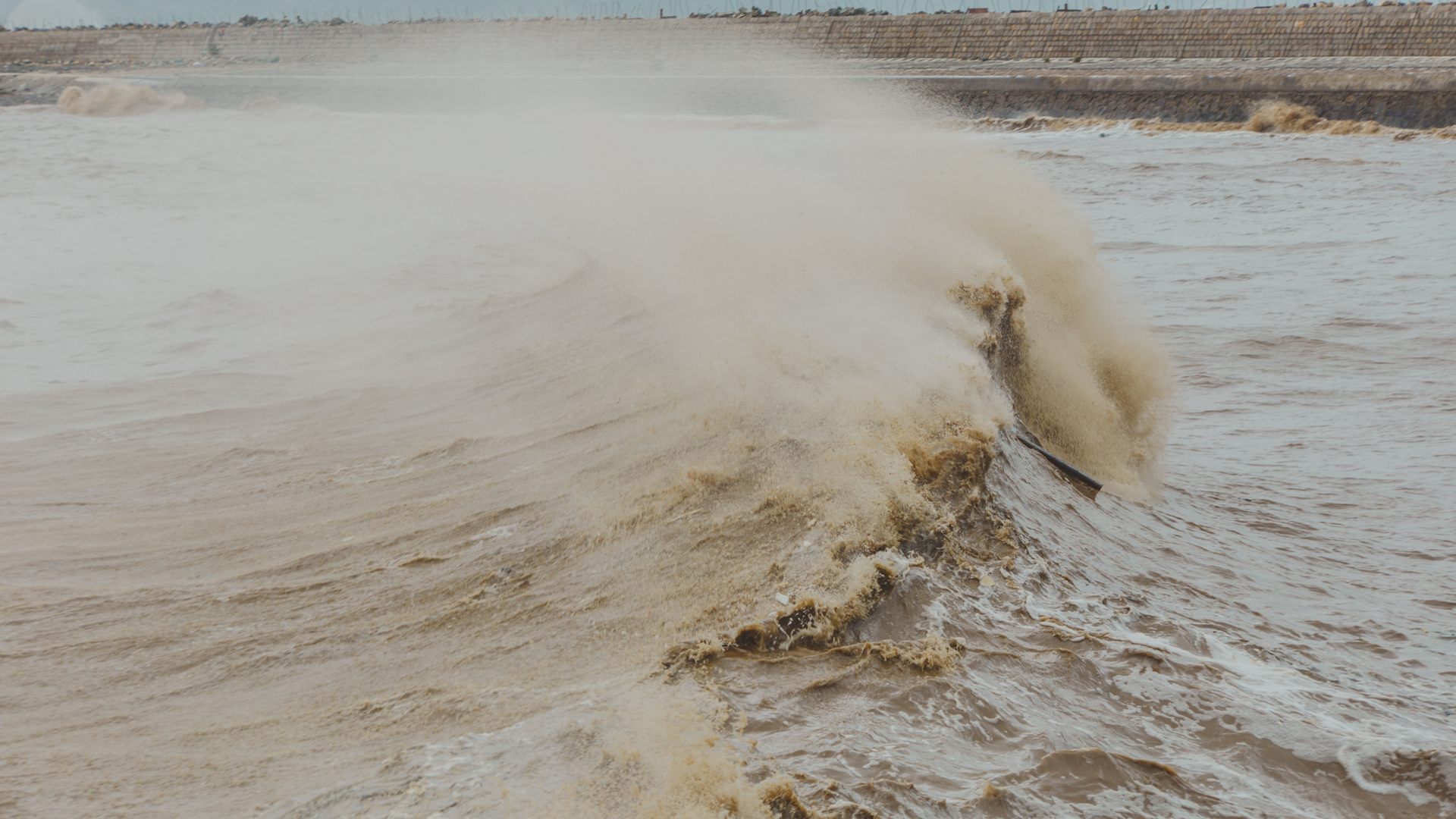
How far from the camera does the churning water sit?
183 centimetres

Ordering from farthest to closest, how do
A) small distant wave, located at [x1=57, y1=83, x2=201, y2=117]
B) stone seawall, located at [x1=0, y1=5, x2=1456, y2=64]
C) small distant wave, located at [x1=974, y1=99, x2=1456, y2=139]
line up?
stone seawall, located at [x1=0, y1=5, x2=1456, y2=64] → small distant wave, located at [x1=57, y1=83, x2=201, y2=117] → small distant wave, located at [x1=974, y1=99, x2=1456, y2=139]

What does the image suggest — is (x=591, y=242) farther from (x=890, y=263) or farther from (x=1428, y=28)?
(x=1428, y=28)

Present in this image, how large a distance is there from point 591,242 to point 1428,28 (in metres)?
29.1

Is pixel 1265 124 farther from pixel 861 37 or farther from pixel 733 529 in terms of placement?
pixel 861 37

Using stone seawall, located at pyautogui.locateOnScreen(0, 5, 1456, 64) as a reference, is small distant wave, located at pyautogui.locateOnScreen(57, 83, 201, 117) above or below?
below

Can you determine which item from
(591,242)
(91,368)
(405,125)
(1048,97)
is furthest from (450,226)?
(1048,97)

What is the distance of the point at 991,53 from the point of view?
107 ft

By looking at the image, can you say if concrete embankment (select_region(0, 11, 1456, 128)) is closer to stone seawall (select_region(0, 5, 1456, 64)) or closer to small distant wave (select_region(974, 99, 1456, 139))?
stone seawall (select_region(0, 5, 1456, 64))

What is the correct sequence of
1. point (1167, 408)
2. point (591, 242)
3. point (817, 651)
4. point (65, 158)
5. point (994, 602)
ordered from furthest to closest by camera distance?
point (65, 158) < point (591, 242) < point (1167, 408) < point (994, 602) < point (817, 651)

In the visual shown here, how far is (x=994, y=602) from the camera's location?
2.40 m

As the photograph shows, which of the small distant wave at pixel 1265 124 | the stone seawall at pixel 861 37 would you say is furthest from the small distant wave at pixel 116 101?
the small distant wave at pixel 1265 124

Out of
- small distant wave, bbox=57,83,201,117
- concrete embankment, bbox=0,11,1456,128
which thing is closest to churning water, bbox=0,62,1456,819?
concrete embankment, bbox=0,11,1456,128

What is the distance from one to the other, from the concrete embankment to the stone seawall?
6 cm

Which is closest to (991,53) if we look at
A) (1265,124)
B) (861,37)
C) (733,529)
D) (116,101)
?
(861,37)
